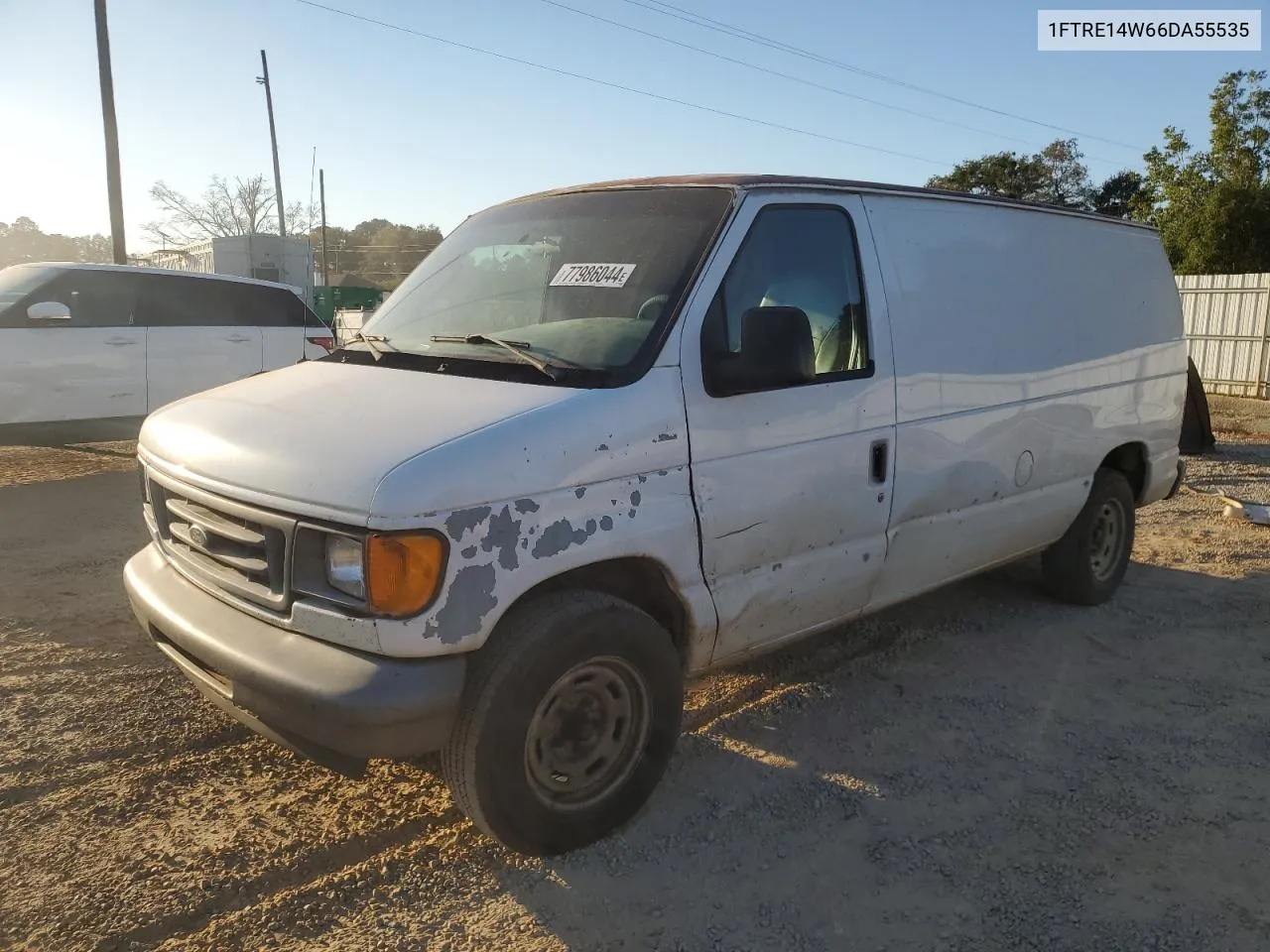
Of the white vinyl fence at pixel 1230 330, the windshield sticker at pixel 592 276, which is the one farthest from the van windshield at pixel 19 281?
the white vinyl fence at pixel 1230 330

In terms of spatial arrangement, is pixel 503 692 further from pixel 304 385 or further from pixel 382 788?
pixel 304 385

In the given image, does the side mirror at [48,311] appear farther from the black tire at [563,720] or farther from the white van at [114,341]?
the black tire at [563,720]

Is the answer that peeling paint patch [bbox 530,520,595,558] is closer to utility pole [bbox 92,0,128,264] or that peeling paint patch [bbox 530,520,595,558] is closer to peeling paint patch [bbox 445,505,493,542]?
peeling paint patch [bbox 445,505,493,542]

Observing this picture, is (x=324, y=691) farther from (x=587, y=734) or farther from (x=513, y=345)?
(x=513, y=345)

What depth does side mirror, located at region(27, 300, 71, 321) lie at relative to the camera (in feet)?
27.6

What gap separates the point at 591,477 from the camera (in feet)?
9.43

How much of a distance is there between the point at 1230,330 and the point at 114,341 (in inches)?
731

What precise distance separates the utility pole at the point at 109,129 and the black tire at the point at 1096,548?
53.1ft

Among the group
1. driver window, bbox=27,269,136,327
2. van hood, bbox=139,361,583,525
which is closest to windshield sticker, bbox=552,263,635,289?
van hood, bbox=139,361,583,525

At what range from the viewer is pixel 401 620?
8.40ft

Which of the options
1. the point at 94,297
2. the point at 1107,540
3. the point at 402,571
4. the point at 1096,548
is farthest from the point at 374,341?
the point at 94,297

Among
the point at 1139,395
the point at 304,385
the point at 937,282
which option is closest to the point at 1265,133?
the point at 1139,395

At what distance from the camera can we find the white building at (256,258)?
81.4 ft

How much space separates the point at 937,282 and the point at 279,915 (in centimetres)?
346
